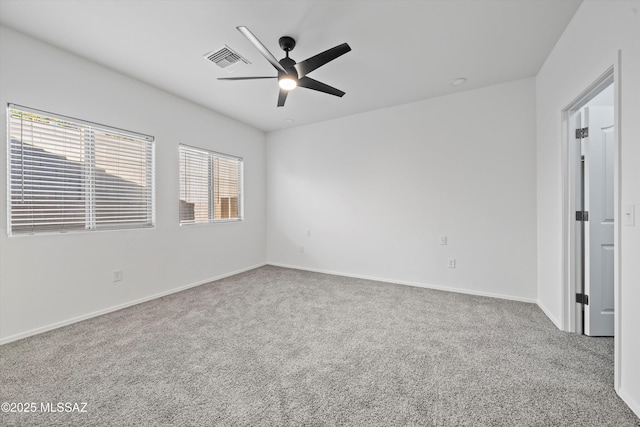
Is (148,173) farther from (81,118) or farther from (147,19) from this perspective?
(147,19)

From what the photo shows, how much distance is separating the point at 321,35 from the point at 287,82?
1.70 feet

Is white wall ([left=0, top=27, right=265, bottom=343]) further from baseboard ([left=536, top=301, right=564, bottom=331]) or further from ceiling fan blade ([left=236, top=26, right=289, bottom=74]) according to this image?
baseboard ([left=536, top=301, right=564, bottom=331])

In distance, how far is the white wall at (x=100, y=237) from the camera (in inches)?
90.0

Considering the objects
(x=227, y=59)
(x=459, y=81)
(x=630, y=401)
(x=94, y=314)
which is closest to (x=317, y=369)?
(x=630, y=401)

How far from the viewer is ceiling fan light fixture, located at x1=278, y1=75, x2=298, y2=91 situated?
232 cm

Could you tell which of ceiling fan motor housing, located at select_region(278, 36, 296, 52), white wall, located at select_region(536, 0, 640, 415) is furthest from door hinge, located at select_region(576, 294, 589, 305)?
ceiling fan motor housing, located at select_region(278, 36, 296, 52)

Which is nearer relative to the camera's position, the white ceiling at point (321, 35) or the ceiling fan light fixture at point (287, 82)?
the white ceiling at point (321, 35)

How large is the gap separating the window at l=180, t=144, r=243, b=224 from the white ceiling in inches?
43.3

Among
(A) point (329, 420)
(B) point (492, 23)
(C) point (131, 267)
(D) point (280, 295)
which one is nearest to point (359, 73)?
(B) point (492, 23)

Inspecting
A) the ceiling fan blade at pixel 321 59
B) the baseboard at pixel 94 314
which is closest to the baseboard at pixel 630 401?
the ceiling fan blade at pixel 321 59

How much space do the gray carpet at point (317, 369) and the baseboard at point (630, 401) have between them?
3cm

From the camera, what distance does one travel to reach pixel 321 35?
2.32 metres

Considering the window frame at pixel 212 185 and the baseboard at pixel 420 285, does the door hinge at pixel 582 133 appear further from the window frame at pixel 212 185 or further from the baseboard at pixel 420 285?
the window frame at pixel 212 185

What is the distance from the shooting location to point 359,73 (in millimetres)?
2996
